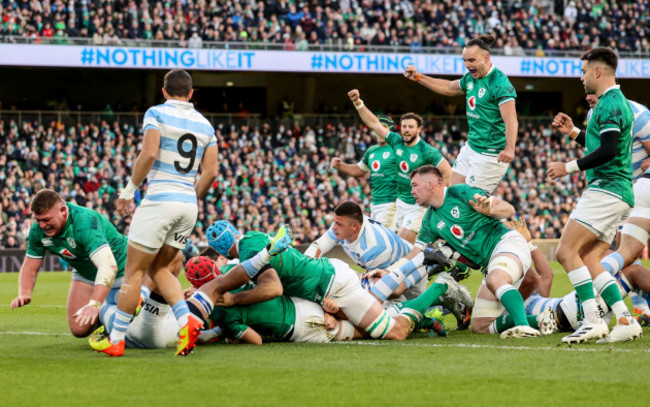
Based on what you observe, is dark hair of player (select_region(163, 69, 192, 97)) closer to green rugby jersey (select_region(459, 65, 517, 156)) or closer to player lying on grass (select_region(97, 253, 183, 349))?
player lying on grass (select_region(97, 253, 183, 349))

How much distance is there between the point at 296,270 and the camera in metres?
8.32

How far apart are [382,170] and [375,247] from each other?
419 centimetres

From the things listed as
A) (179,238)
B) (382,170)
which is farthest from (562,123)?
(382,170)

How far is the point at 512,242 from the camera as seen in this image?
8.99 m

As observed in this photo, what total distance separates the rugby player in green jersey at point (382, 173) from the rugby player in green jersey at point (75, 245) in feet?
19.3

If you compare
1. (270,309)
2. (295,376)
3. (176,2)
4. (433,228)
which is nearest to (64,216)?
(270,309)

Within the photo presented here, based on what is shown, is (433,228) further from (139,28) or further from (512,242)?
(139,28)

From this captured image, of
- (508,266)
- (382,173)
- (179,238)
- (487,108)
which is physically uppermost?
(487,108)

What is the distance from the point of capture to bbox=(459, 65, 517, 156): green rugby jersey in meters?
10.7

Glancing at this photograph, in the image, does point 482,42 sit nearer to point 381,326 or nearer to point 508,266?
point 508,266

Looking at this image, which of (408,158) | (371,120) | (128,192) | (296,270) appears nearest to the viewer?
(128,192)

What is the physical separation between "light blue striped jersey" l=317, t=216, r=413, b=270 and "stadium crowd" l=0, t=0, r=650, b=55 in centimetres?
2226

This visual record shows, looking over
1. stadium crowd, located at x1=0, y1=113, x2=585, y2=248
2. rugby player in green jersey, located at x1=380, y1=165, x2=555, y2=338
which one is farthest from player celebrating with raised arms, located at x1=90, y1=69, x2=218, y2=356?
stadium crowd, located at x1=0, y1=113, x2=585, y2=248

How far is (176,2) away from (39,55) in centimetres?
498
